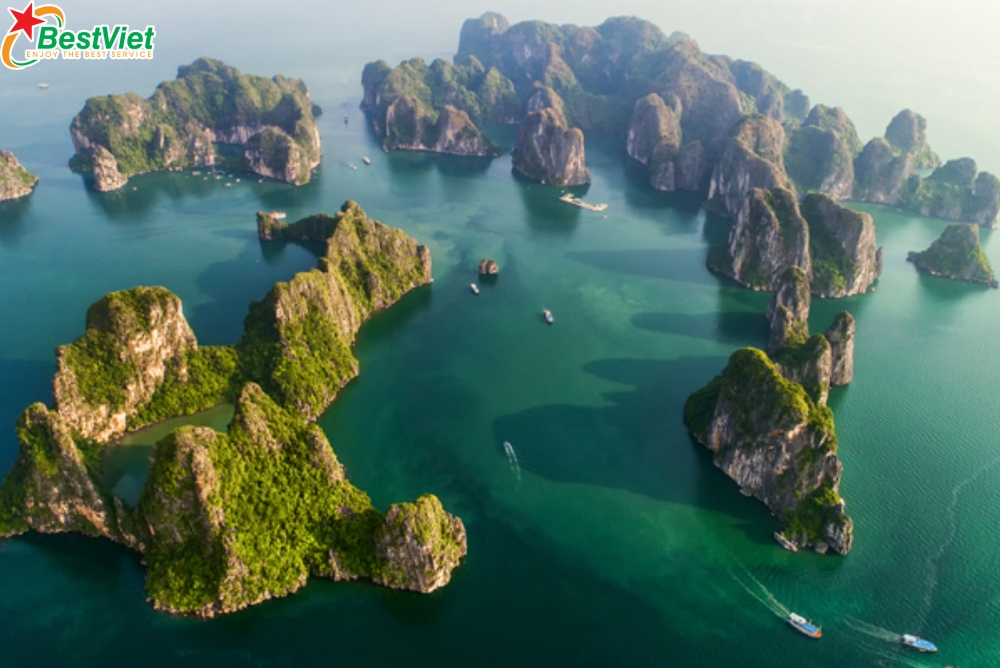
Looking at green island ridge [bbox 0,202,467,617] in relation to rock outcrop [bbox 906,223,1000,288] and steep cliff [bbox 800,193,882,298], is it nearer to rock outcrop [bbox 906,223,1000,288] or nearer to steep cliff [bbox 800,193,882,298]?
steep cliff [bbox 800,193,882,298]

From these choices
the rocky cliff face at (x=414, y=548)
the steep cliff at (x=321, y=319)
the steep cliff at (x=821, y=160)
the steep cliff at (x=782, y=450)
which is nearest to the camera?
the rocky cliff face at (x=414, y=548)

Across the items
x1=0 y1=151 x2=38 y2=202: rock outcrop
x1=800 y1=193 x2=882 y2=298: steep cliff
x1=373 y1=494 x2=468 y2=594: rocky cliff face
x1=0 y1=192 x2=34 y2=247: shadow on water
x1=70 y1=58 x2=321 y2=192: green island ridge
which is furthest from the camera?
x1=70 y1=58 x2=321 y2=192: green island ridge

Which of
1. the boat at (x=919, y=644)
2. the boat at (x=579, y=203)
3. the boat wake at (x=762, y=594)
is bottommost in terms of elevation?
the boat wake at (x=762, y=594)

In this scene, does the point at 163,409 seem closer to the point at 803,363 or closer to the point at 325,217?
the point at 325,217

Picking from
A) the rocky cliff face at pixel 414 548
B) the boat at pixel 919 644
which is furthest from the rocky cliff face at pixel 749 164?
the rocky cliff face at pixel 414 548

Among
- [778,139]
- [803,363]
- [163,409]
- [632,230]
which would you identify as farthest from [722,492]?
[778,139]

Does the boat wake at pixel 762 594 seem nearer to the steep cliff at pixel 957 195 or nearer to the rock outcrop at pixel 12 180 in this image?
the steep cliff at pixel 957 195

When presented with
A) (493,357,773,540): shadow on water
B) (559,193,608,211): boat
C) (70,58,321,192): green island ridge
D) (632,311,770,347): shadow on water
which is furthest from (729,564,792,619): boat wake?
(70,58,321,192): green island ridge
